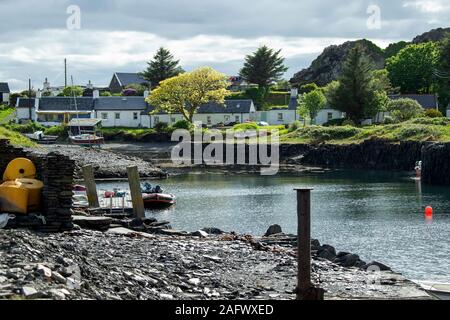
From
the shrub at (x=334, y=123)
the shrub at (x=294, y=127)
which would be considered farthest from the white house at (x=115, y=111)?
the shrub at (x=334, y=123)

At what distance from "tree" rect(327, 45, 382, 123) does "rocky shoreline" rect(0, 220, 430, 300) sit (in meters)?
89.0

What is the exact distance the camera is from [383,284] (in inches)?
1105

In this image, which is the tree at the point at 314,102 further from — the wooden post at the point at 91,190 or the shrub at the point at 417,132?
the wooden post at the point at 91,190

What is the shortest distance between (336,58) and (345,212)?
137 m

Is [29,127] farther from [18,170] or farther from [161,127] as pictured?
[18,170]

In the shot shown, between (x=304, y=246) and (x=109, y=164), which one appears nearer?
(x=304, y=246)

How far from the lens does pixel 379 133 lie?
112 metres

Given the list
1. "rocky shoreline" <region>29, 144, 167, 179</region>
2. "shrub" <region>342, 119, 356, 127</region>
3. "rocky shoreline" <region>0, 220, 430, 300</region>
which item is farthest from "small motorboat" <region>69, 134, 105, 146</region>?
"rocky shoreline" <region>0, 220, 430, 300</region>

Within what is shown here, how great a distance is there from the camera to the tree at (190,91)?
137m

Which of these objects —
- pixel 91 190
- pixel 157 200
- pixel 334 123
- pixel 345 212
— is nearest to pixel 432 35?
pixel 334 123

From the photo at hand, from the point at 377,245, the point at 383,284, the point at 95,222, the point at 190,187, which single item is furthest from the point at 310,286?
the point at 190,187

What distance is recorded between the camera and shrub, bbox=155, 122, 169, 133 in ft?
462
